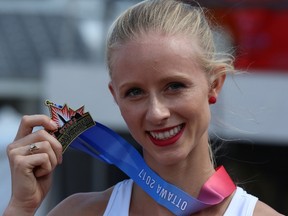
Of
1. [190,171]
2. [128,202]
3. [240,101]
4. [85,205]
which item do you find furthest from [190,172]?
[240,101]

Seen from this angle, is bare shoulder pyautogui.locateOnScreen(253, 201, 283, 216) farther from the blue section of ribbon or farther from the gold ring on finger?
the gold ring on finger

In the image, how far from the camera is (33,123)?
231 cm

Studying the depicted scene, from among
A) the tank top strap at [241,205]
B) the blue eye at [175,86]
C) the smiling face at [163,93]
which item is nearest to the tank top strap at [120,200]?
the smiling face at [163,93]

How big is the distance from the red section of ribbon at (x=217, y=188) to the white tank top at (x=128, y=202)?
3cm

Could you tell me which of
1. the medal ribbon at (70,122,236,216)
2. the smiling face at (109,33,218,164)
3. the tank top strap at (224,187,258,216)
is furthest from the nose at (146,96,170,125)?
the tank top strap at (224,187,258,216)

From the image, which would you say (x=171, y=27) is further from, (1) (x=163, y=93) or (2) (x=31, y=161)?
(2) (x=31, y=161)

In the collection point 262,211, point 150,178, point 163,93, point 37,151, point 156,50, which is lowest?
point 262,211

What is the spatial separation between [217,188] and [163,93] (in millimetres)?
337

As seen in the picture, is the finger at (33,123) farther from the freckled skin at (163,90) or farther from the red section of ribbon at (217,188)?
the red section of ribbon at (217,188)

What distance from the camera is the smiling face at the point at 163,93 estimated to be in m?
2.27

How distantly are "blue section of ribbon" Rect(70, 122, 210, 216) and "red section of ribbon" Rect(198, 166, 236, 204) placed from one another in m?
0.03

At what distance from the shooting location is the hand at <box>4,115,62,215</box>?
2.27m

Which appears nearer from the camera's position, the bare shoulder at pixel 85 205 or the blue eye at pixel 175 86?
the blue eye at pixel 175 86

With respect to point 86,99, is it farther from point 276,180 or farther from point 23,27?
point 23,27
